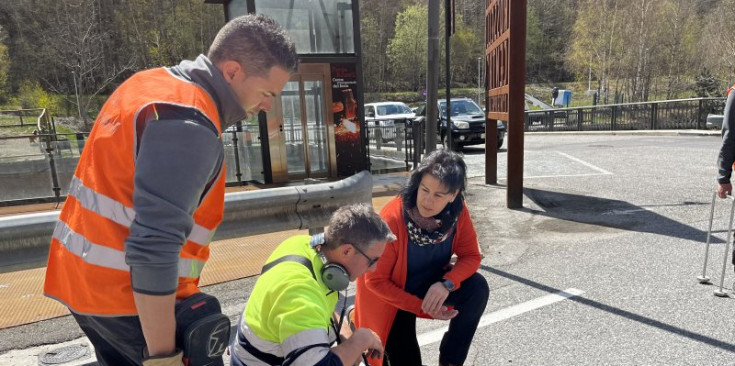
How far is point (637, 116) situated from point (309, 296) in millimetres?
22970

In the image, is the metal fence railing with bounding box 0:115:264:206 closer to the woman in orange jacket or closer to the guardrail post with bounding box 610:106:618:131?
the woman in orange jacket

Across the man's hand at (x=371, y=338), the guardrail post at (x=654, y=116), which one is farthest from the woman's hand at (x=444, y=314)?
the guardrail post at (x=654, y=116)

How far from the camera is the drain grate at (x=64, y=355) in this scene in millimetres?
2848

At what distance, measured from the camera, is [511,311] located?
3.44 metres

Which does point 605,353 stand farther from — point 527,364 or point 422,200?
point 422,200

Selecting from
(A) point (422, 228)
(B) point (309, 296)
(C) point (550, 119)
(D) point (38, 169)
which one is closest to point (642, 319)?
(A) point (422, 228)

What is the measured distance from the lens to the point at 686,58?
4022cm

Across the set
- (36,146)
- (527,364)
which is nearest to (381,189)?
(527,364)

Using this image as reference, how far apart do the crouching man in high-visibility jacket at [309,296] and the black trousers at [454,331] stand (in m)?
0.71

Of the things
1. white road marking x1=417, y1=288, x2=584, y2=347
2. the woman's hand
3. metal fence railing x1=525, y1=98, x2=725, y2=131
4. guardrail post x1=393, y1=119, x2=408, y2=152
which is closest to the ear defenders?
the woman's hand

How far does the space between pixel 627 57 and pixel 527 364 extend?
43486mm

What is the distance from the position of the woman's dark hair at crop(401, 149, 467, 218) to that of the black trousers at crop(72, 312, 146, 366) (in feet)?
5.32

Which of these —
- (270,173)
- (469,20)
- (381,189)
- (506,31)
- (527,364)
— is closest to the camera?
(527,364)

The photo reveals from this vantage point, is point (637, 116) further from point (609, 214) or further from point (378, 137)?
point (609, 214)
